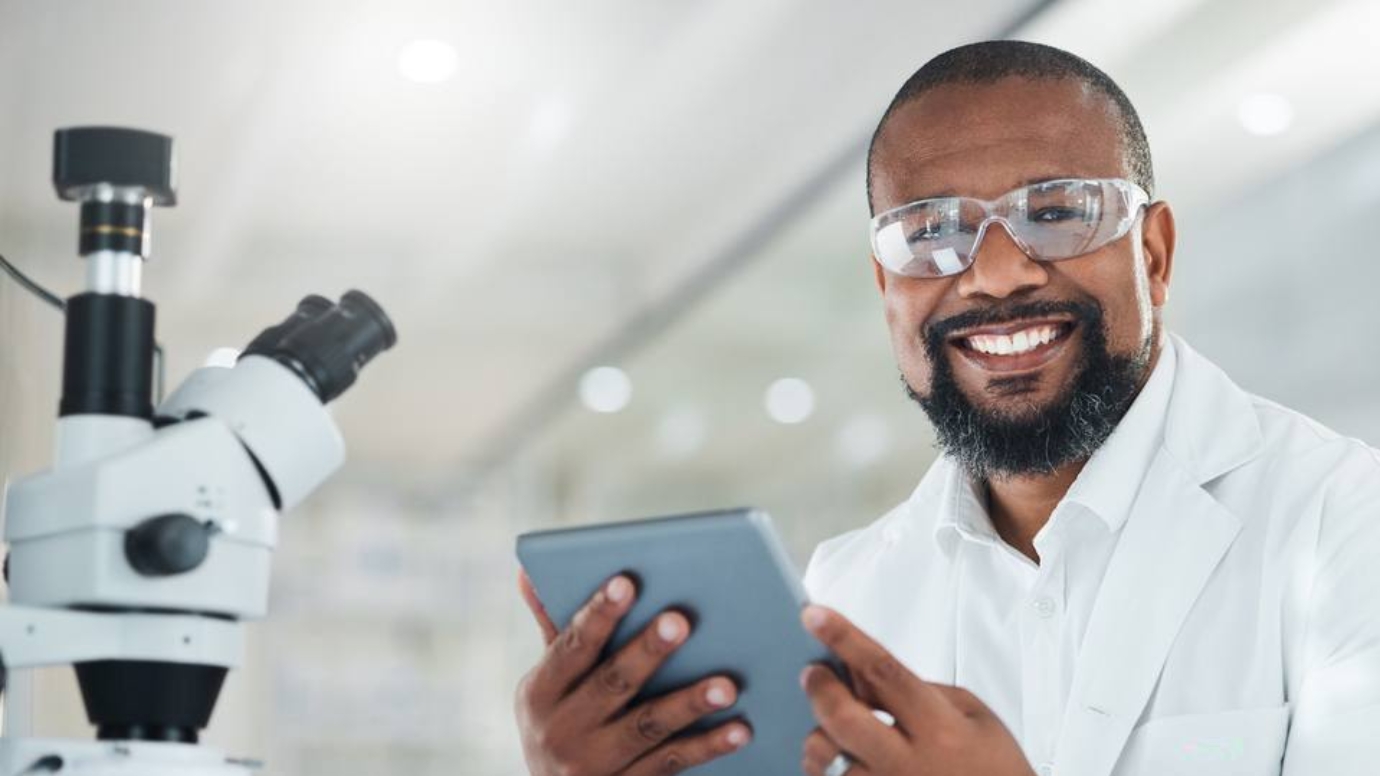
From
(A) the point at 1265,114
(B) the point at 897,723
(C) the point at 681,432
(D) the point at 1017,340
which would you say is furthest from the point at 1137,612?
(C) the point at 681,432

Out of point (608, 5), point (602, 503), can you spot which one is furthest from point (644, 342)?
point (608, 5)

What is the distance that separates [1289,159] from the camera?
13.1 feet

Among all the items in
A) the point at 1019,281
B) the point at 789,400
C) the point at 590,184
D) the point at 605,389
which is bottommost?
the point at 1019,281

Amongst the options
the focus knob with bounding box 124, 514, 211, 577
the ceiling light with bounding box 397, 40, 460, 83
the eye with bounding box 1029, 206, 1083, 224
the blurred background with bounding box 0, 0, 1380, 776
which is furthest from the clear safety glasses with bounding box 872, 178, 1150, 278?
the ceiling light with bounding box 397, 40, 460, 83

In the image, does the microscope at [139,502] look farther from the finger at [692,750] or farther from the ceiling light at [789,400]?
the ceiling light at [789,400]

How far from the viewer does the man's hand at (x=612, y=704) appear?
3.78 feet

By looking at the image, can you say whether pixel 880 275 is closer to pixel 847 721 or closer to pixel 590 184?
pixel 847 721

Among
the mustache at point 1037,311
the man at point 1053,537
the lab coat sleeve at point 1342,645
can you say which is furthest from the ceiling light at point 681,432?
the lab coat sleeve at point 1342,645

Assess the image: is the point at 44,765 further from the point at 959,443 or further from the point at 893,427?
the point at 893,427

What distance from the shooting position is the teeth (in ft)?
5.26

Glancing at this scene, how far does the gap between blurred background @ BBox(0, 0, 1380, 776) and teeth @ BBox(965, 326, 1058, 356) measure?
1101mm

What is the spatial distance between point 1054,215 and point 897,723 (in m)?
0.65

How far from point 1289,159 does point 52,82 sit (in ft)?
9.81

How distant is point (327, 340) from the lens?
45.1 inches
